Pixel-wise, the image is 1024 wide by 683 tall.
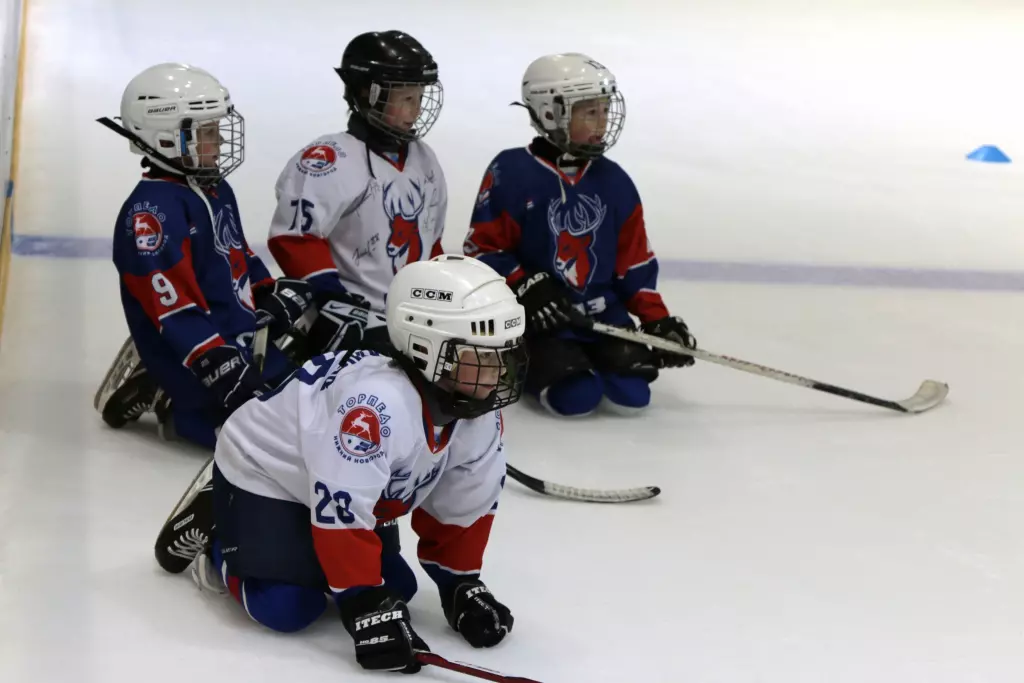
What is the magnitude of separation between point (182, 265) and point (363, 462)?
41.5 inches

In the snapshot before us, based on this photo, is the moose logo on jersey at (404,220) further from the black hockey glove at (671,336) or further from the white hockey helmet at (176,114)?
the black hockey glove at (671,336)

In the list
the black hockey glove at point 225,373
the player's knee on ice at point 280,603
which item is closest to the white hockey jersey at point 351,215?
the black hockey glove at point 225,373

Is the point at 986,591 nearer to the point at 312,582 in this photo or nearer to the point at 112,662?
the point at 312,582

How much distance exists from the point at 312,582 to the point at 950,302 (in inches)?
124

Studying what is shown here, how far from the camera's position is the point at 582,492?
2.79m

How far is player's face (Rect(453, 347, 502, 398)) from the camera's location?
1.93 meters

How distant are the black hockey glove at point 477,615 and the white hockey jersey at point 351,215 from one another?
128cm

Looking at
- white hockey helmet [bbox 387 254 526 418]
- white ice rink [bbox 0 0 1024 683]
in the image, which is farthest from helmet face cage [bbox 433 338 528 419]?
white ice rink [bbox 0 0 1024 683]

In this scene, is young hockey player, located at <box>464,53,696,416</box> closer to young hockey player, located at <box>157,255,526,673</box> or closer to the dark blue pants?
young hockey player, located at <box>157,255,526,673</box>

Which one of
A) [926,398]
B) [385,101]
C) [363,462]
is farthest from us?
[926,398]

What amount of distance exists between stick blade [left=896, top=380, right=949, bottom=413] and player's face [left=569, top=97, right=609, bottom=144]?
1.06m

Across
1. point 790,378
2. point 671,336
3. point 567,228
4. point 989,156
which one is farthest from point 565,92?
point 989,156

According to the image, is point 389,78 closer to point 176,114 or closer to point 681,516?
point 176,114

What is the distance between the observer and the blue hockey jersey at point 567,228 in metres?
3.44
